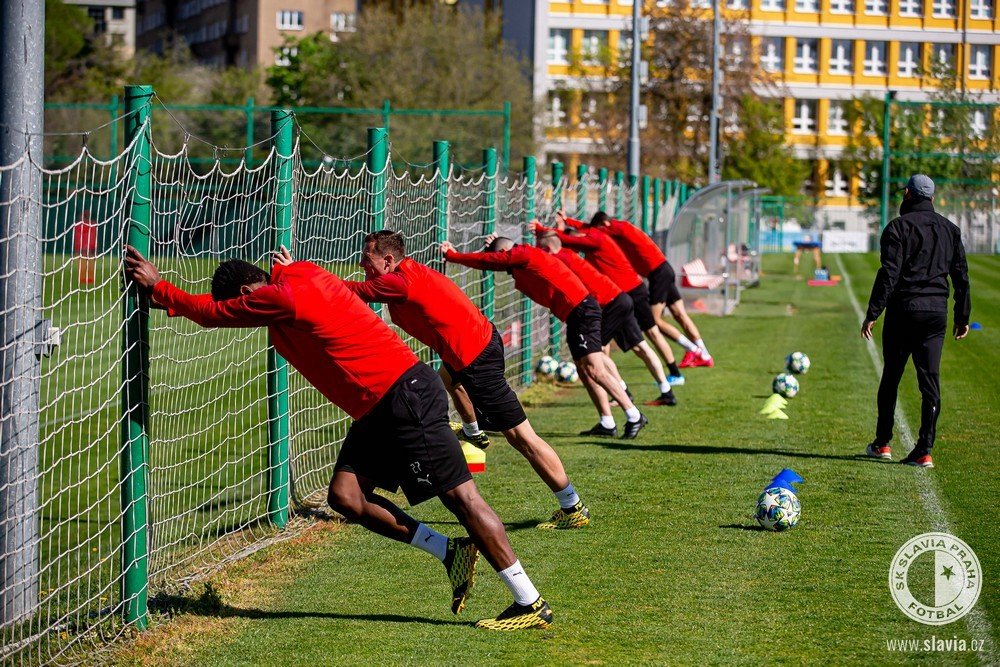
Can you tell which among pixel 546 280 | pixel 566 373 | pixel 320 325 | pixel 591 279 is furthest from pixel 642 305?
pixel 320 325

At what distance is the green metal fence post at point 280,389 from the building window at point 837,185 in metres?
75.5

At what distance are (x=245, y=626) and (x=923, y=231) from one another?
6001 millimetres

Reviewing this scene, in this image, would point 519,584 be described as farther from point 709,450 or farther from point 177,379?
point 177,379

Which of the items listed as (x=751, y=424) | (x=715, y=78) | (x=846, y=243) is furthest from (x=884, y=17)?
(x=751, y=424)

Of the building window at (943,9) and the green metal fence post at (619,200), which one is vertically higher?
the building window at (943,9)

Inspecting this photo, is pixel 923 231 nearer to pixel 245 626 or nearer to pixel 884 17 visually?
pixel 245 626

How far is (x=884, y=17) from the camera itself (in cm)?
7731

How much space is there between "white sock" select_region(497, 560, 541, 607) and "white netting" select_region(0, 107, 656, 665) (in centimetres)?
184

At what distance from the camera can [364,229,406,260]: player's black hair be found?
771 cm

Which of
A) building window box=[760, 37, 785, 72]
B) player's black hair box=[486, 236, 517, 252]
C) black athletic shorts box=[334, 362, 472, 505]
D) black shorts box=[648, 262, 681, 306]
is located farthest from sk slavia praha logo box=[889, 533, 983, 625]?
building window box=[760, 37, 785, 72]

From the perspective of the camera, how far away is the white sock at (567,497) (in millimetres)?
8266

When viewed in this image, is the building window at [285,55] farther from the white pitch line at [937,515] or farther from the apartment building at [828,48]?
the white pitch line at [937,515]

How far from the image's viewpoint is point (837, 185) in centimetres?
8125

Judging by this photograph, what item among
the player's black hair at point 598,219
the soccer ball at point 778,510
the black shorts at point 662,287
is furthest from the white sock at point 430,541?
the black shorts at point 662,287
